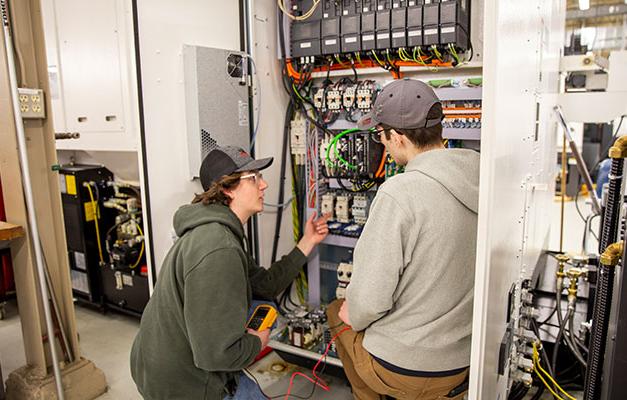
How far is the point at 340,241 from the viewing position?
8.48 feet

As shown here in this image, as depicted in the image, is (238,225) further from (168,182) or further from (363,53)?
(363,53)

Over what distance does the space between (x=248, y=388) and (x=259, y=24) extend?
1.82 m

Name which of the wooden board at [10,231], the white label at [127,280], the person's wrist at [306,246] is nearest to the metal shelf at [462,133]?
the person's wrist at [306,246]

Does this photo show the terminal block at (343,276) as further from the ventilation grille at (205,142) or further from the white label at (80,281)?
the white label at (80,281)

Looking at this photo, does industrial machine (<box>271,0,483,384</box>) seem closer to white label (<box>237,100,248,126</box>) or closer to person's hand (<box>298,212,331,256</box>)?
person's hand (<box>298,212,331,256</box>)

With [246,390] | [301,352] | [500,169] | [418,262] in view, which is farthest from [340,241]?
[500,169]

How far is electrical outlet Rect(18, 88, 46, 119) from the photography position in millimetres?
2000

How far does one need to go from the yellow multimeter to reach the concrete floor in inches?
33.3

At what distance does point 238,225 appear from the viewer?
5.13ft

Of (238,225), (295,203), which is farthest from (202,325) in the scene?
(295,203)

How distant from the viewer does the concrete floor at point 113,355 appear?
7.88 feet

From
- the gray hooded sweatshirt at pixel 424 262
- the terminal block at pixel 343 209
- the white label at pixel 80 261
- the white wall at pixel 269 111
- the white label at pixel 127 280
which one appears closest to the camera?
the gray hooded sweatshirt at pixel 424 262

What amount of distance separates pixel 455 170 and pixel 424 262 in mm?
293

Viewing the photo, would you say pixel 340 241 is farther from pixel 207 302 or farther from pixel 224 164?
pixel 207 302
